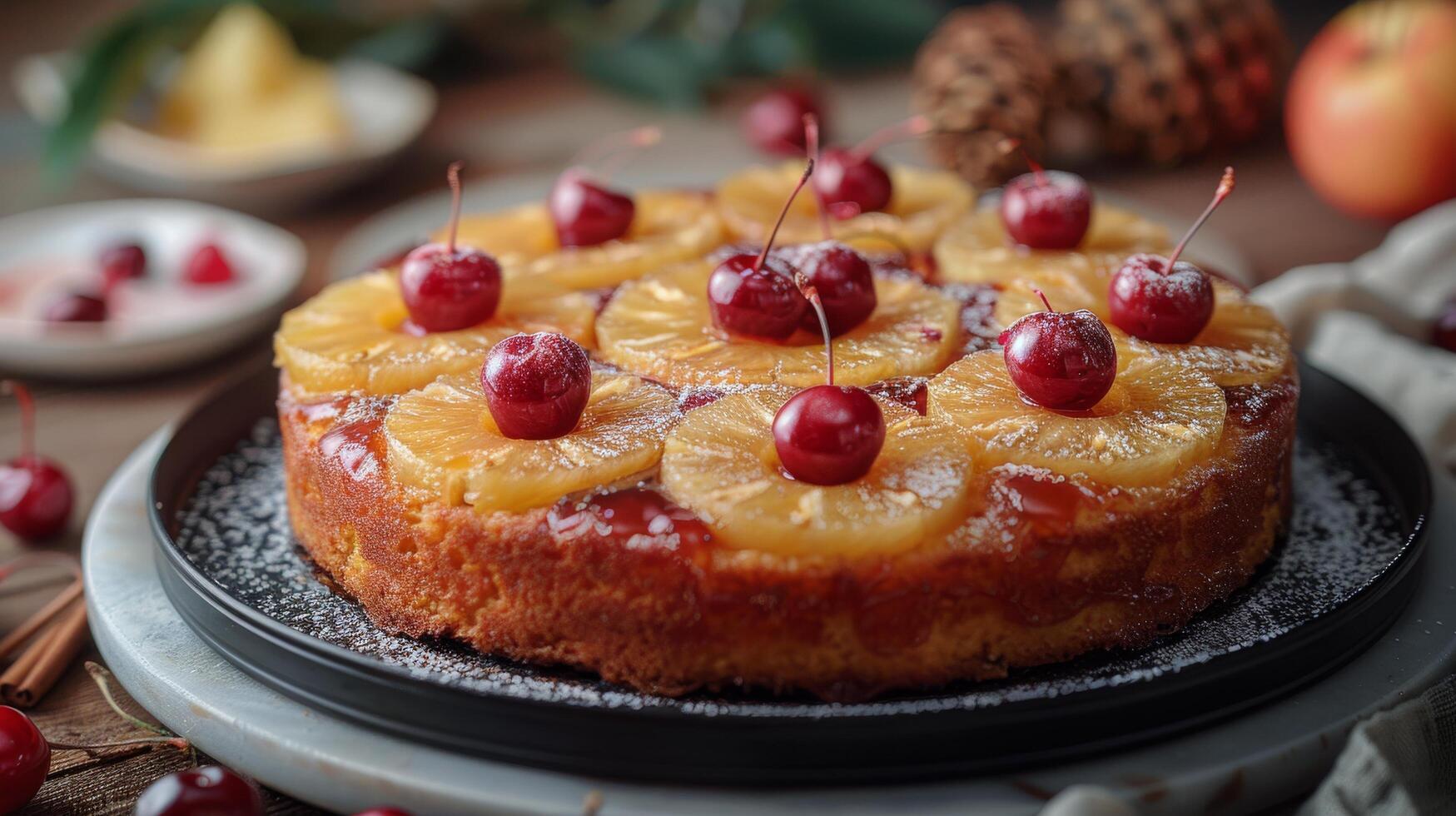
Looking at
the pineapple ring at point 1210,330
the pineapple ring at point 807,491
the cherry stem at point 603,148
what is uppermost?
the pineapple ring at point 807,491

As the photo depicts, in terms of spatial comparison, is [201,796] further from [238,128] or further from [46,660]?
[238,128]

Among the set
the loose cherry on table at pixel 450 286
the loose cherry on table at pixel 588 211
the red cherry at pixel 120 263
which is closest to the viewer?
the loose cherry on table at pixel 450 286

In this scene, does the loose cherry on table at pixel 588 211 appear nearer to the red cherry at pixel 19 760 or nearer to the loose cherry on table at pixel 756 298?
the loose cherry on table at pixel 756 298

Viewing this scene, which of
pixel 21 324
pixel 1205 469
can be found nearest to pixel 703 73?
pixel 21 324

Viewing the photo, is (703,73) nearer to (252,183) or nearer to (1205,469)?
(252,183)

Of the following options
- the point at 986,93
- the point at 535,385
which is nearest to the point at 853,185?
the point at 535,385

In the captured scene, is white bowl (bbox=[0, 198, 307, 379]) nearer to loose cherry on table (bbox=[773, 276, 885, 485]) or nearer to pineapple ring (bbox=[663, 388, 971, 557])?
pineapple ring (bbox=[663, 388, 971, 557])

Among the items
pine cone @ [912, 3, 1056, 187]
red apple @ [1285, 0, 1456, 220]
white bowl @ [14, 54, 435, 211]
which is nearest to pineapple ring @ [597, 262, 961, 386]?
pine cone @ [912, 3, 1056, 187]

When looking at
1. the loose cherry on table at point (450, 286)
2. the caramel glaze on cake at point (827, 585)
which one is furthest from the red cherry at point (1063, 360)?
the loose cherry on table at point (450, 286)
